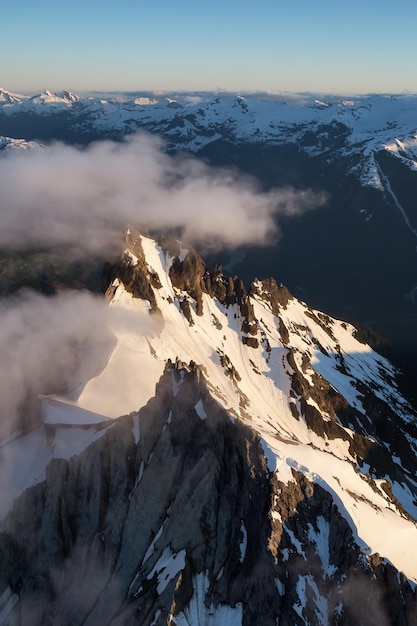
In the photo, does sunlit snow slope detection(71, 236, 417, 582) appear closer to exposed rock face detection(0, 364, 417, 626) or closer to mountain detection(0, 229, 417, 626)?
mountain detection(0, 229, 417, 626)

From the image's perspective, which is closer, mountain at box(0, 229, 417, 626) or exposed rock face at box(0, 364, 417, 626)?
exposed rock face at box(0, 364, 417, 626)

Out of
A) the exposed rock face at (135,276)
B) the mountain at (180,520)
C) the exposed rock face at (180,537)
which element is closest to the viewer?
the exposed rock face at (180,537)

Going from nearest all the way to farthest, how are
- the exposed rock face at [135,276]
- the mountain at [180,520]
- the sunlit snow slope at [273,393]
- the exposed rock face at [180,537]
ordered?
the exposed rock face at [180,537]
the mountain at [180,520]
the sunlit snow slope at [273,393]
the exposed rock face at [135,276]

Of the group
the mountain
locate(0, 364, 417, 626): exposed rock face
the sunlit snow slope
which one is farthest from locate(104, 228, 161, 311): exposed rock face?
locate(0, 364, 417, 626): exposed rock face

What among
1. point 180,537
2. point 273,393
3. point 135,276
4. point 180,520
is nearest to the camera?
point 180,537

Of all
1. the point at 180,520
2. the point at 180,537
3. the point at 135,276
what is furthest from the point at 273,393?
the point at 180,537

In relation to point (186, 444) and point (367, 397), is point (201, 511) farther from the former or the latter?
point (367, 397)

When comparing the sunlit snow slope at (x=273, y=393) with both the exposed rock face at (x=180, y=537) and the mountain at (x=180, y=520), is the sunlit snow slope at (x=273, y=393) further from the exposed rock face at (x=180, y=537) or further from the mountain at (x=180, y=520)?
the exposed rock face at (x=180, y=537)

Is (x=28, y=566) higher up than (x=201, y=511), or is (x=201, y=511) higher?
(x=201, y=511)

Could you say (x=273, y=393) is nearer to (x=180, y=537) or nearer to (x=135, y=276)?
(x=135, y=276)

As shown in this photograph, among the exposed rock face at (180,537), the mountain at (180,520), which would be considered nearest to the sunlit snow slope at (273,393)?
the mountain at (180,520)

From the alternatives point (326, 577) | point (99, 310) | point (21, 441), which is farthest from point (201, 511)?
point (99, 310)
